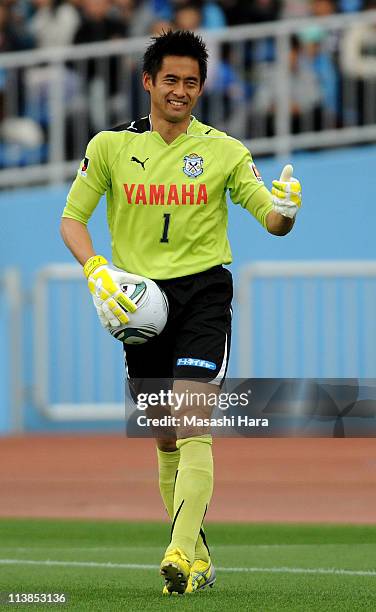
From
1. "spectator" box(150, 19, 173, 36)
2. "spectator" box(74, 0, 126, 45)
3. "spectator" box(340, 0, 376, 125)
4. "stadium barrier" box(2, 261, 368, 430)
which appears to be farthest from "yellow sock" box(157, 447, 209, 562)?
"spectator" box(74, 0, 126, 45)

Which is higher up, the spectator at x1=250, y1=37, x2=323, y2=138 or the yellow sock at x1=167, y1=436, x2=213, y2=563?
the spectator at x1=250, y1=37, x2=323, y2=138

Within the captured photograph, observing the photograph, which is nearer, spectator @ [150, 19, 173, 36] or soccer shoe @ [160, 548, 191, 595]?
soccer shoe @ [160, 548, 191, 595]

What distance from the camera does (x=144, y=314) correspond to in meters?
7.45

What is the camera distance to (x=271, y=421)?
8.49m

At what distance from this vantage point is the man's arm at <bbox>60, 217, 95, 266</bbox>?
7781 mm

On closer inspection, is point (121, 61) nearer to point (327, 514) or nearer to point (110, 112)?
point (110, 112)

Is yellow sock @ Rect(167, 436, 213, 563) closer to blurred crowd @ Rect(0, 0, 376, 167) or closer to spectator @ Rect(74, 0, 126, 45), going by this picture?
blurred crowd @ Rect(0, 0, 376, 167)

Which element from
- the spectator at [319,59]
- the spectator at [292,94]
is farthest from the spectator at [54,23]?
the spectator at [319,59]

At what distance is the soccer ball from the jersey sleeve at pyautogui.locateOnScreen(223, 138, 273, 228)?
1.99ft

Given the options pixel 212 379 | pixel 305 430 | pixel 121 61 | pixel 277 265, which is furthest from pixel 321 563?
pixel 121 61

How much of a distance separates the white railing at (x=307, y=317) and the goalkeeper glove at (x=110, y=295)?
933 cm

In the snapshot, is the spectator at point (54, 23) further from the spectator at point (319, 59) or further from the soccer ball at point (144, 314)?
the soccer ball at point (144, 314)

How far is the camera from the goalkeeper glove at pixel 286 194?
7285 millimetres

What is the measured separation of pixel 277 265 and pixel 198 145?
30.1 feet
